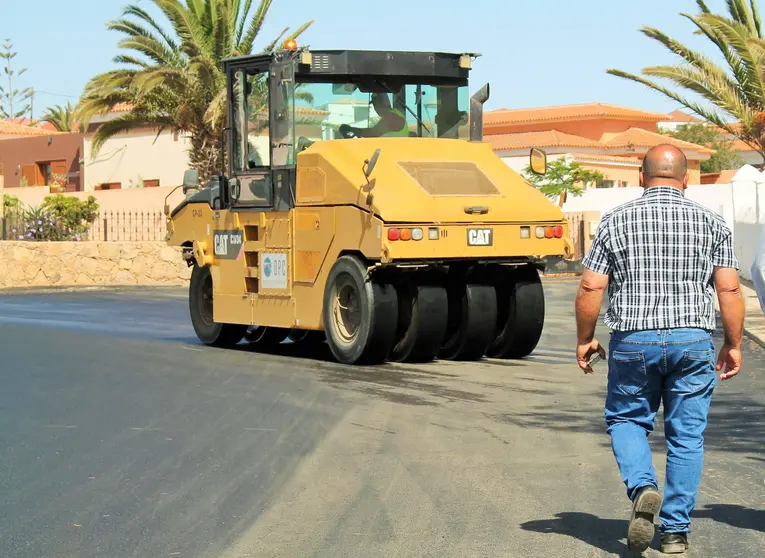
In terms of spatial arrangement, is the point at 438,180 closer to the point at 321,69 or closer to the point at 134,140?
the point at 321,69

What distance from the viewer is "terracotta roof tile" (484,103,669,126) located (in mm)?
71375

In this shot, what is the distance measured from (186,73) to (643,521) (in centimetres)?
3176

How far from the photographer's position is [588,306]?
19.7 feet

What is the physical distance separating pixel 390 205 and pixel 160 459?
550cm

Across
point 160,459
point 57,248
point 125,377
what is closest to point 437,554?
point 160,459

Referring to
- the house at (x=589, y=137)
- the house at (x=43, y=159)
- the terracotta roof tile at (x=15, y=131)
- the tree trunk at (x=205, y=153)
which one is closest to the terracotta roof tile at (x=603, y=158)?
the house at (x=589, y=137)

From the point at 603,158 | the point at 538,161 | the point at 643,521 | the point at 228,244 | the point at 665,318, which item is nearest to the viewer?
the point at 643,521

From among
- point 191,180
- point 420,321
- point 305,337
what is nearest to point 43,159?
point 305,337

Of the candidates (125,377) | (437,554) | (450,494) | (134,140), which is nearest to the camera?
(437,554)

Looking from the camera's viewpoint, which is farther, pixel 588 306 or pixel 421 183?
pixel 421 183

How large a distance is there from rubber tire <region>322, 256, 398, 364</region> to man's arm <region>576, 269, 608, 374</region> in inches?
295

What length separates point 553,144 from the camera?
6194 cm

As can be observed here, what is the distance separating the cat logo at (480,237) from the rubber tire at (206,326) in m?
4.14

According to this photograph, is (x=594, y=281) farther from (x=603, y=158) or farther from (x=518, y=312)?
(x=603, y=158)
